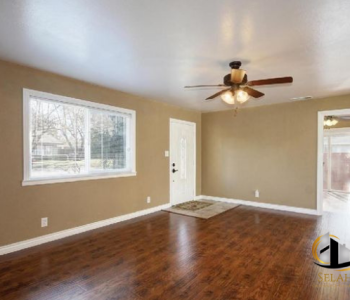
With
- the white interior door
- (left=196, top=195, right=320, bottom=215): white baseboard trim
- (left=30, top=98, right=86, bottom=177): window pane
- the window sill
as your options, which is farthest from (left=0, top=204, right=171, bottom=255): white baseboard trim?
(left=196, top=195, right=320, bottom=215): white baseboard trim

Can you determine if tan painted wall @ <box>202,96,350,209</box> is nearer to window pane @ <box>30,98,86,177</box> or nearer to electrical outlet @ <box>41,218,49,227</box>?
window pane @ <box>30,98,86,177</box>

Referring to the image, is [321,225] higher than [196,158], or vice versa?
[196,158]

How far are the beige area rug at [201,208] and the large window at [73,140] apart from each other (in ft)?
4.88

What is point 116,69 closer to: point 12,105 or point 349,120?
point 12,105

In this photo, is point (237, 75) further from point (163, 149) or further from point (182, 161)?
point (182, 161)

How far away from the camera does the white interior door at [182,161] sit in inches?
230

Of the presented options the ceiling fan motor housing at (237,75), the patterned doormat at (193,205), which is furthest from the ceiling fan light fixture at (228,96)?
the patterned doormat at (193,205)

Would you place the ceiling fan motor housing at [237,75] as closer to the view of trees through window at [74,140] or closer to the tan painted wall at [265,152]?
the view of trees through window at [74,140]

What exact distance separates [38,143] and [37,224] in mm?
1168

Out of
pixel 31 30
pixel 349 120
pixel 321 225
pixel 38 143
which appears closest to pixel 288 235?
pixel 321 225

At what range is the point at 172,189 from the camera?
19.0 ft

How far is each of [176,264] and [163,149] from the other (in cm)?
307

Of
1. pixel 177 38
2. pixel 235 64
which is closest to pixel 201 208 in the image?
pixel 235 64

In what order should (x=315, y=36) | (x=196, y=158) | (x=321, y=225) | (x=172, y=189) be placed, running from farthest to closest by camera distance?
(x=196, y=158) → (x=172, y=189) → (x=321, y=225) → (x=315, y=36)
